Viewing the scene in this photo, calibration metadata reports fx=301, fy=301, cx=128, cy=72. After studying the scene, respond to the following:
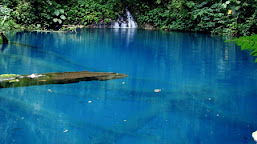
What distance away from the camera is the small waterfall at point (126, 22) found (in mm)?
17500

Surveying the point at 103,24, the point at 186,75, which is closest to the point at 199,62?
the point at 186,75

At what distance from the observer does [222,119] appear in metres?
3.74

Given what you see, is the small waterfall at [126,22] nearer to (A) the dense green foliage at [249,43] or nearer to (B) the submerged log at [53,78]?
(B) the submerged log at [53,78]

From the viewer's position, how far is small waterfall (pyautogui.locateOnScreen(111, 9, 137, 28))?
17500mm

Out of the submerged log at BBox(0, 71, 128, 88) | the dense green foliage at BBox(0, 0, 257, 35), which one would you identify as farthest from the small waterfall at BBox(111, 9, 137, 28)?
the submerged log at BBox(0, 71, 128, 88)

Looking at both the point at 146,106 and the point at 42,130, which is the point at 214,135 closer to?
the point at 146,106

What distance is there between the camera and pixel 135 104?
13.8 feet

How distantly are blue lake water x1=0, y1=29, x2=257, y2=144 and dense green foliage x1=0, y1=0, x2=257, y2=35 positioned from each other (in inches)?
256

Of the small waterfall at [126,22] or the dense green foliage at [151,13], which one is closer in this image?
the dense green foliage at [151,13]

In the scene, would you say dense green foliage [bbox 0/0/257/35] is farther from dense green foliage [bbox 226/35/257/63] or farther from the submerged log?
dense green foliage [bbox 226/35/257/63]

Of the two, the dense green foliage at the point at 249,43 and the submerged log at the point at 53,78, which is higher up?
the dense green foliage at the point at 249,43

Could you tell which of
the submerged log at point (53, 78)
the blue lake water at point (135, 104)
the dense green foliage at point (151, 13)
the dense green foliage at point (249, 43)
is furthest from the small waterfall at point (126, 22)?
the dense green foliage at point (249, 43)

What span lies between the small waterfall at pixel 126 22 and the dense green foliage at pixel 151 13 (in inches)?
10.2

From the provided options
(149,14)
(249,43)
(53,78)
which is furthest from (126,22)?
(249,43)
